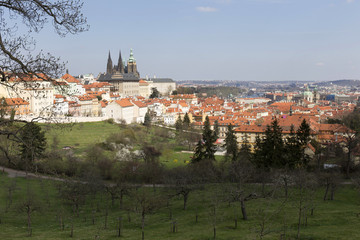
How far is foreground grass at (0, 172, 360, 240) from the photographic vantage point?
17391 mm

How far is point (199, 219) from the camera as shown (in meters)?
21.1

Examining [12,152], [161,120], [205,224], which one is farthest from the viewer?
[161,120]

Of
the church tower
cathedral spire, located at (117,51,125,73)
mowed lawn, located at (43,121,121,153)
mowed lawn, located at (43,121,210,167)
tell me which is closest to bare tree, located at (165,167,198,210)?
mowed lawn, located at (43,121,210,167)

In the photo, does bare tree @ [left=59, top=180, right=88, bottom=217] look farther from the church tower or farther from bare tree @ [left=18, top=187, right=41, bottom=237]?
the church tower

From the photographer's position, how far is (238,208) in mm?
22984

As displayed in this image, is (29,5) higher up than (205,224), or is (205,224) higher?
(29,5)

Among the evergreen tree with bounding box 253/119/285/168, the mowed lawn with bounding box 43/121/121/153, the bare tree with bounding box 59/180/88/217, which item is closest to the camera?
the bare tree with bounding box 59/180/88/217

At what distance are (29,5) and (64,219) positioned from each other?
18.6 m

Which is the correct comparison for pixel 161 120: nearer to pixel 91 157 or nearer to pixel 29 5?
pixel 91 157

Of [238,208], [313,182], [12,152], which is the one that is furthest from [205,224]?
[12,152]

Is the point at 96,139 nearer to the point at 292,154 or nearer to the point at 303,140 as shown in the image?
the point at 303,140

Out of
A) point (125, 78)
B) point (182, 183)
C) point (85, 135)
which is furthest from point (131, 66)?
point (182, 183)

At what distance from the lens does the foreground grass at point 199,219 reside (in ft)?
57.1

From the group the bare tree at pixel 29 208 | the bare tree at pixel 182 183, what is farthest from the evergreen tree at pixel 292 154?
the bare tree at pixel 29 208
